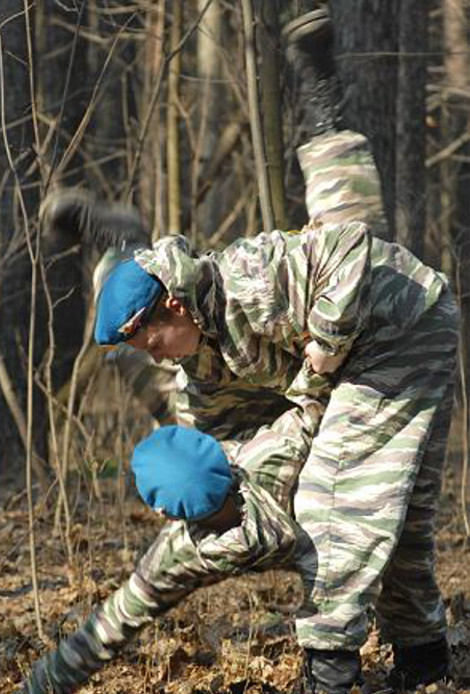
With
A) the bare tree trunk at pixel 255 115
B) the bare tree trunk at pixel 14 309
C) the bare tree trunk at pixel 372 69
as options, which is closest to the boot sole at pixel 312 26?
the bare tree trunk at pixel 255 115

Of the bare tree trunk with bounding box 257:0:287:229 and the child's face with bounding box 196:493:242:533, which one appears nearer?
the child's face with bounding box 196:493:242:533

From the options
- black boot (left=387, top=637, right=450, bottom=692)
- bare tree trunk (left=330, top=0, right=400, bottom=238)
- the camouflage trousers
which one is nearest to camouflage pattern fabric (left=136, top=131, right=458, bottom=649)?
the camouflage trousers

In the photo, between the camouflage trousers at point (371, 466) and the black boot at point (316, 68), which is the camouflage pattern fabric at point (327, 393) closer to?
the camouflage trousers at point (371, 466)

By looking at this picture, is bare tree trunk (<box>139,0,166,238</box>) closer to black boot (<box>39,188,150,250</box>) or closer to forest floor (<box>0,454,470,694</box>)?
black boot (<box>39,188,150,250</box>)

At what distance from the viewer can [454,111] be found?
1711 centimetres

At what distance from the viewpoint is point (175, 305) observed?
4008 mm

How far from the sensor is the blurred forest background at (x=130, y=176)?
577cm

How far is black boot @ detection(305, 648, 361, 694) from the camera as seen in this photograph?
4.09m

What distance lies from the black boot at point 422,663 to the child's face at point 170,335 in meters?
1.32

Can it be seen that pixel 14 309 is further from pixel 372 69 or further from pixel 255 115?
pixel 255 115

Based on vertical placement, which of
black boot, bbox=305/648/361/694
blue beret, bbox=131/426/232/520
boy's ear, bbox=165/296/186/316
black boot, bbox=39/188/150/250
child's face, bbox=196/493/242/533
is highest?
black boot, bbox=39/188/150/250

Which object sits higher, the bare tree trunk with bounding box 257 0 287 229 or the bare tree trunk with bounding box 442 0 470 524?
the bare tree trunk with bounding box 257 0 287 229

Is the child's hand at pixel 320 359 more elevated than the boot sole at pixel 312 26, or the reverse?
the boot sole at pixel 312 26

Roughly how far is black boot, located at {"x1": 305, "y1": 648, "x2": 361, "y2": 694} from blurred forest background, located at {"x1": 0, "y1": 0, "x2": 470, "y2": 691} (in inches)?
45.0
